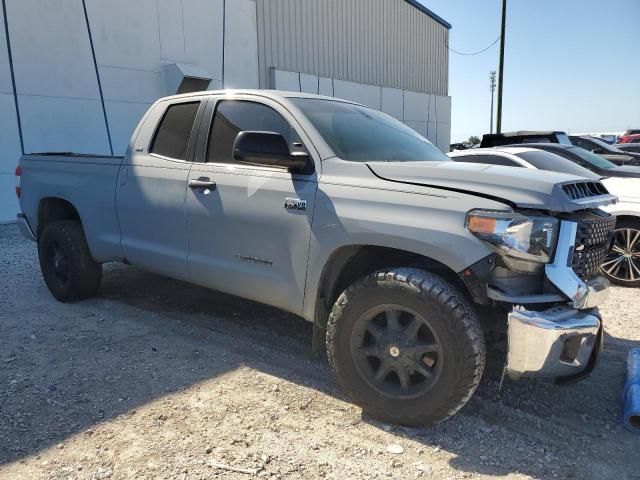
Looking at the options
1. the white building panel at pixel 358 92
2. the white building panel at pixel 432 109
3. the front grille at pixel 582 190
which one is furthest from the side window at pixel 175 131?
the white building panel at pixel 432 109

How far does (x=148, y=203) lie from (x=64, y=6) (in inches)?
342

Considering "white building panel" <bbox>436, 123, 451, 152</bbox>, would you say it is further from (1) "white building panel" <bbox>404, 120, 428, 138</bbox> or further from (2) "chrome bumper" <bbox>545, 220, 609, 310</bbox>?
(2) "chrome bumper" <bbox>545, 220, 609, 310</bbox>

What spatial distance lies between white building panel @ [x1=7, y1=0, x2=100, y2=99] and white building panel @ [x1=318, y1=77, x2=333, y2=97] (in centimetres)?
894

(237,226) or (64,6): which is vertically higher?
(64,6)

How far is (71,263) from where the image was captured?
502cm

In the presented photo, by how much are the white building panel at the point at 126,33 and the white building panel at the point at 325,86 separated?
286 inches

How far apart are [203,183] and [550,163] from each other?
198 inches

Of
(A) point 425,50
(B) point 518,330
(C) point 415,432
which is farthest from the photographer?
(A) point 425,50

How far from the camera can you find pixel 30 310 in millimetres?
5039

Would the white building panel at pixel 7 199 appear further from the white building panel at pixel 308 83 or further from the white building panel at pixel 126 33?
the white building panel at pixel 308 83

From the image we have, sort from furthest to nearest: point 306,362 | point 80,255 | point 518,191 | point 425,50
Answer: point 425,50
point 80,255
point 306,362
point 518,191

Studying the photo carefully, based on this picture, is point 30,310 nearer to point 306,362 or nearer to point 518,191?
point 306,362

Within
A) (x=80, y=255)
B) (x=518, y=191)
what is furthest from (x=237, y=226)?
(x=80, y=255)

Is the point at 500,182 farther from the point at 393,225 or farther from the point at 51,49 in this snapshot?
the point at 51,49
